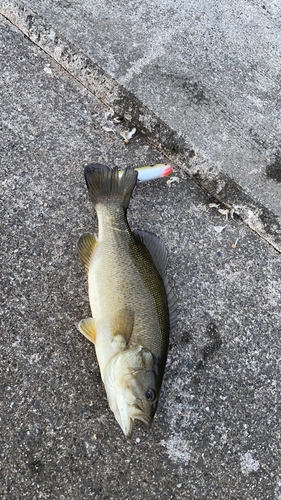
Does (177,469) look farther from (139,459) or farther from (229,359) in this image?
(229,359)

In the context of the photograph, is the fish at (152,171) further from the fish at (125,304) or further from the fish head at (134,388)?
the fish head at (134,388)

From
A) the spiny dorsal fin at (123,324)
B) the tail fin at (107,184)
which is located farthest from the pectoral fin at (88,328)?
the tail fin at (107,184)

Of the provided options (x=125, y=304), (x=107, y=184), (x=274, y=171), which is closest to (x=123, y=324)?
(x=125, y=304)

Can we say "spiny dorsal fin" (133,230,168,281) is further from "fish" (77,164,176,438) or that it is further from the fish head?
the fish head

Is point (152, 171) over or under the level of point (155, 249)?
over

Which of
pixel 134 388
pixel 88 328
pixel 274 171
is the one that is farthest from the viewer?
pixel 274 171

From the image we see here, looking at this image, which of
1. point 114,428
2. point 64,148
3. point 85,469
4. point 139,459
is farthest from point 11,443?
point 64,148

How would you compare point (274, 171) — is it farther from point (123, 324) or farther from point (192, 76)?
point (123, 324)

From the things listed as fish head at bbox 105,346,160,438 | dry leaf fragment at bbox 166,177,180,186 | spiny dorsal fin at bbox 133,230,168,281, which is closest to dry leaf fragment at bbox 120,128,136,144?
dry leaf fragment at bbox 166,177,180,186
